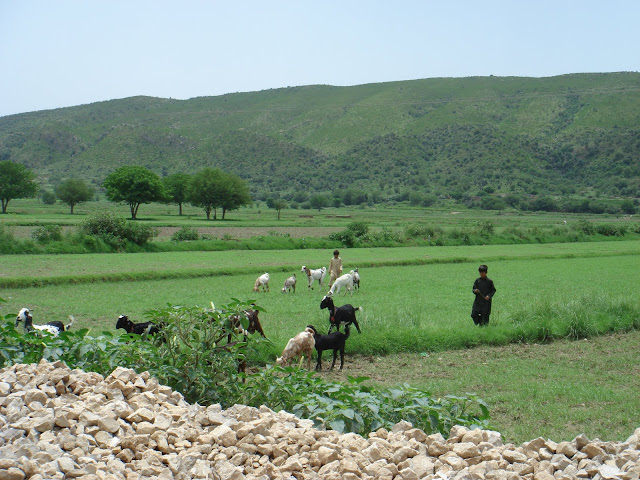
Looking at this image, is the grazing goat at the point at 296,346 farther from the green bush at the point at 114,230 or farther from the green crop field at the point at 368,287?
the green bush at the point at 114,230

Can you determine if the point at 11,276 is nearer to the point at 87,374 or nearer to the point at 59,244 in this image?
the point at 59,244

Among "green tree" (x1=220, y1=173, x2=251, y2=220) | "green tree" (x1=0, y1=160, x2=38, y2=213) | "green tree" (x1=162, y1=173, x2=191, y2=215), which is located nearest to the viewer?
"green tree" (x1=0, y1=160, x2=38, y2=213)

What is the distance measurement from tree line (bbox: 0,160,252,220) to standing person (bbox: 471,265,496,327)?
69.6m

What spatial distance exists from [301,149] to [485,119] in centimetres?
4408

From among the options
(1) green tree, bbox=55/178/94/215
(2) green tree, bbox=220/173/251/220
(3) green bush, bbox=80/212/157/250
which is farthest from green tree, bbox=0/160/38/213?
(3) green bush, bbox=80/212/157/250

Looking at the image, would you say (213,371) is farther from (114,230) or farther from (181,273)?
(114,230)

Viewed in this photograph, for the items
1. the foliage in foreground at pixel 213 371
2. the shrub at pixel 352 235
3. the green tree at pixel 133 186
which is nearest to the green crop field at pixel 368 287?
the foliage in foreground at pixel 213 371

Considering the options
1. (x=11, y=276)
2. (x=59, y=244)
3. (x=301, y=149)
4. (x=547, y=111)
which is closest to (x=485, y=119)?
(x=547, y=111)

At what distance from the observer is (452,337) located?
14.7m

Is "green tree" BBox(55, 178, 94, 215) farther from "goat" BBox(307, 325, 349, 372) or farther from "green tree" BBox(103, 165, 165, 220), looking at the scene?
"goat" BBox(307, 325, 349, 372)

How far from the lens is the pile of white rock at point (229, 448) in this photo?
5152 mm

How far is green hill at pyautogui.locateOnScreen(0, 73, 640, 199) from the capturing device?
123m

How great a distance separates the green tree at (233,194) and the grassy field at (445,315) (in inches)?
1886

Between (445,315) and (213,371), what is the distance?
11.9 metres
